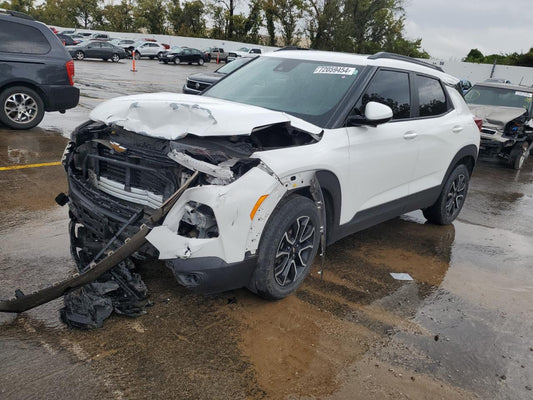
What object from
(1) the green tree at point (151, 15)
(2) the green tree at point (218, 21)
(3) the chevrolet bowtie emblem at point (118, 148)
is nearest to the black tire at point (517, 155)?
(3) the chevrolet bowtie emblem at point (118, 148)

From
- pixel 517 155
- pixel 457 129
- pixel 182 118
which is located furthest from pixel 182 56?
pixel 182 118

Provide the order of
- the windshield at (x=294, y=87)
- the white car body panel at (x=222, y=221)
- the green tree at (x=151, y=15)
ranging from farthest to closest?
1. the green tree at (x=151, y=15)
2. the windshield at (x=294, y=87)
3. the white car body panel at (x=222, y=221)

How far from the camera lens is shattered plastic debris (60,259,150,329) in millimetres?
3014

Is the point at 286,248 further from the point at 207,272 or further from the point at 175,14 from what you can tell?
the point at 175,14

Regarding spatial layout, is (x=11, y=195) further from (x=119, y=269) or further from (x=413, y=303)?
(x=413, y=303)

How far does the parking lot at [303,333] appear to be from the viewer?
2.65m

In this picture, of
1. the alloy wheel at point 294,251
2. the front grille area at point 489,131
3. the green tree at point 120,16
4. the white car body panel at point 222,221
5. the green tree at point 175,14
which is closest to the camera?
the white car body panel at point 222,221

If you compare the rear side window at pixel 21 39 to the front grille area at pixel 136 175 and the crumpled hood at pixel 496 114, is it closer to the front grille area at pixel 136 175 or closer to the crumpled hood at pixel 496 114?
the front grille area at pixel 136 175

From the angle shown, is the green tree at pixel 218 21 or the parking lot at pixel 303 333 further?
the green tree at pixel 218 21

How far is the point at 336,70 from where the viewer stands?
4.23 meters

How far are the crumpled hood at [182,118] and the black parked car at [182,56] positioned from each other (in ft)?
124

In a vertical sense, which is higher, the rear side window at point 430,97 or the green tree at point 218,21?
the green tree at point 218,21

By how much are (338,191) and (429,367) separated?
142 centimetres

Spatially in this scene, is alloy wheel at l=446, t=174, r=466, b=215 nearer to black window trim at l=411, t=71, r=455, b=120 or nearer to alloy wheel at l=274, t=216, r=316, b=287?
black window trim at l=411, t=71, r=455, b=120
